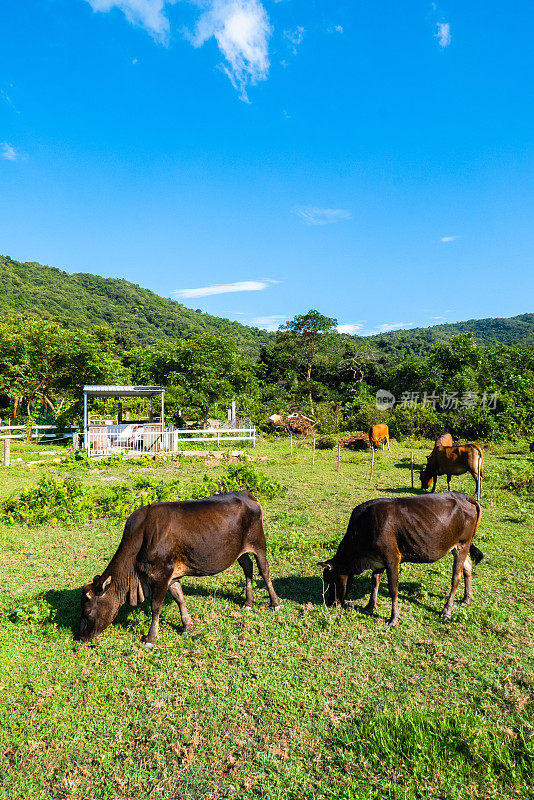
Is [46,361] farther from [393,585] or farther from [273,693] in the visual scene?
[273,693]

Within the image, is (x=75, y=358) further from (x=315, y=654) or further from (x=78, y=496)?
(x=315, y=654)

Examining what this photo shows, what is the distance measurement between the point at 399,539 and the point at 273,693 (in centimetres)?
230

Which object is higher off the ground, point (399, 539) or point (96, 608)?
point (399, 539)

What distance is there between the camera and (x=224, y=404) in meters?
25.9

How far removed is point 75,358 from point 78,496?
17.1m

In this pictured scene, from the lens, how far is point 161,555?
4.99 m

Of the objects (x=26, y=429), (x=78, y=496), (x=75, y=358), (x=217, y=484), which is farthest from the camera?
(x=75, y=358)

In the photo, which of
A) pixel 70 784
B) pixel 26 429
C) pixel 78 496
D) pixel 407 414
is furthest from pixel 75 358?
pixel 70 784

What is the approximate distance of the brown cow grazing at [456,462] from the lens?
12.5 metres

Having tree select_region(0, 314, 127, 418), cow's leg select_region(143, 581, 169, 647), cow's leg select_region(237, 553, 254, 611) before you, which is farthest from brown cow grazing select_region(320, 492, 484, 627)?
tree select_region(0, 314, 127, 418)

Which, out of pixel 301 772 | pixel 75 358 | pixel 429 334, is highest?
pixel 429 334

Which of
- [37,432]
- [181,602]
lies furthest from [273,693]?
[37,432]

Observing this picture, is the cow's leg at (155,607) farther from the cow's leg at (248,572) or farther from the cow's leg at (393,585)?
the cow's leg at (393,585)

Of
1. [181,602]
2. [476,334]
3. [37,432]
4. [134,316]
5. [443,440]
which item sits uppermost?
[134,316]
